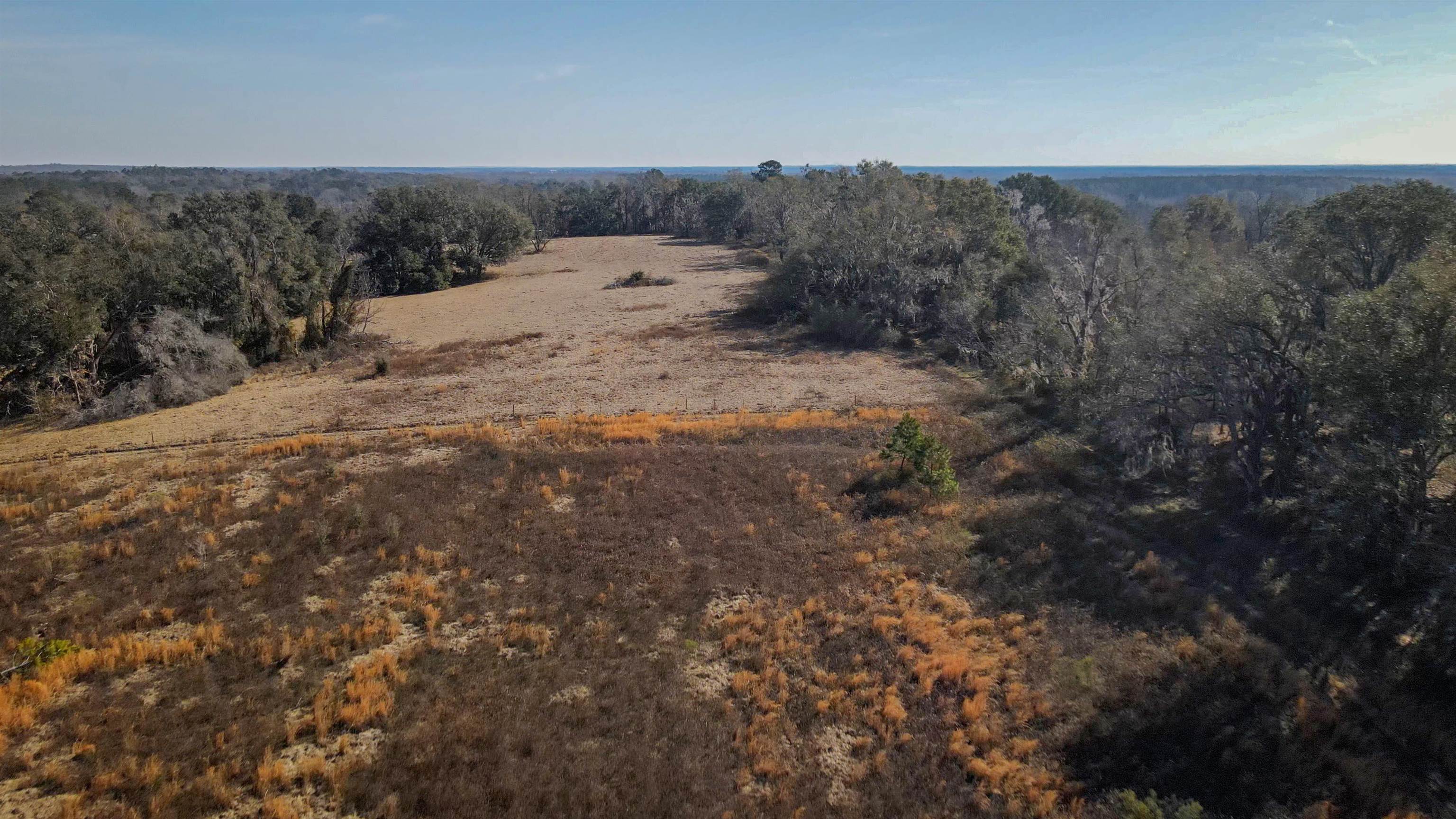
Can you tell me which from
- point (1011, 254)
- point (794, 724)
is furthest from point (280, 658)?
point (1011, 254)

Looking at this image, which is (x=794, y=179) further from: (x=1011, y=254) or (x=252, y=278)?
(x=252, y=278)

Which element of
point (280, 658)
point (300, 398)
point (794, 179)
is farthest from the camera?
point (794, 179)

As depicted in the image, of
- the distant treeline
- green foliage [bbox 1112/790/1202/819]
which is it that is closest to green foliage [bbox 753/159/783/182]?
the distant treeline

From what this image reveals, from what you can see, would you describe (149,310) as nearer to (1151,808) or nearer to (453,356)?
(453,356)

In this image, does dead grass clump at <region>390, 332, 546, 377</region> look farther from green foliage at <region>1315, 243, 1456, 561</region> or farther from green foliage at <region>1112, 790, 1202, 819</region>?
green foliage at <region>1315, 243, 1456, 561</region>

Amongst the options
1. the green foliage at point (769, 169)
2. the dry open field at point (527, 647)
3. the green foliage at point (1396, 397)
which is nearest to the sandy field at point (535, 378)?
the dry open field at point (527, 647)
